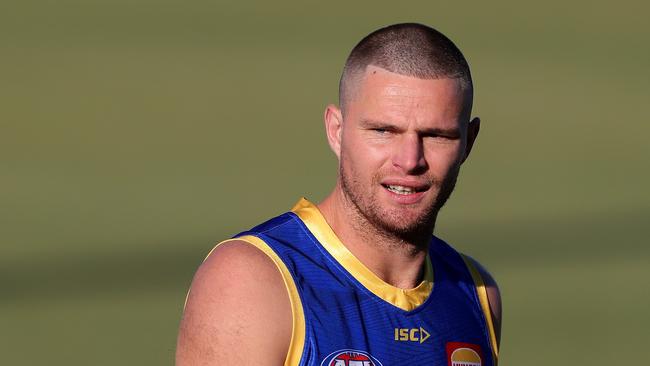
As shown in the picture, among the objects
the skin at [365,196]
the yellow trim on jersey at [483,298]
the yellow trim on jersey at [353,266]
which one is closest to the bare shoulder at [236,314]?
the skin at [365,196]

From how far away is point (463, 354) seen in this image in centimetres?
239

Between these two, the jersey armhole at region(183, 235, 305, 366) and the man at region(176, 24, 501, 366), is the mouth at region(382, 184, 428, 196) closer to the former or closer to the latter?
the man at region(176, 24, 501, 366)

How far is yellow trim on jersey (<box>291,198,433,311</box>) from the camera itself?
2.32 meters

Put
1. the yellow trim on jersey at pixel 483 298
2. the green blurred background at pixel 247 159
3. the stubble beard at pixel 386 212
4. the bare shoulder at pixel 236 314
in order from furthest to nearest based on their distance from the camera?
the green blurred background at pixel 247 159 < the yellow trim on jersey at pixel 483 298 < the stubble beard at pixel 386 212 < the bare shoulder at pixel 236 314

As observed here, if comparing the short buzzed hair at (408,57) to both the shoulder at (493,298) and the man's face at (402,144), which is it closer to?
the man's face at (402,144)

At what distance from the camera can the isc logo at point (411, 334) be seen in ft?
7.52

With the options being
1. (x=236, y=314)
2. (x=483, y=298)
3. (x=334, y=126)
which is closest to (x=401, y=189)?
(x=334, y=126)

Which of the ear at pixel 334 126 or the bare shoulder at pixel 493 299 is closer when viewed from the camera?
the ear at pixel 334 126

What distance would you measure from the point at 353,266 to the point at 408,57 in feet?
1.28

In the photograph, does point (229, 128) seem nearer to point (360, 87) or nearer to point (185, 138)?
point (185, 138)

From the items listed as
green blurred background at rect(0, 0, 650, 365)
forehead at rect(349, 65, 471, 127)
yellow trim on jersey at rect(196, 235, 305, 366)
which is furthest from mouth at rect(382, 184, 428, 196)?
green blurred background at rect(0, 0, 650, 365)

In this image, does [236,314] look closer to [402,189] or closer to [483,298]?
[402,189]

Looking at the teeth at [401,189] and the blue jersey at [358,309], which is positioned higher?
the teeth at [401,189]

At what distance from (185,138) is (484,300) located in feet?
9.00
